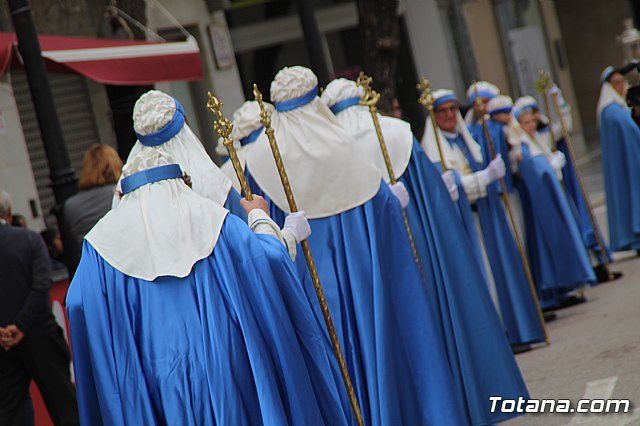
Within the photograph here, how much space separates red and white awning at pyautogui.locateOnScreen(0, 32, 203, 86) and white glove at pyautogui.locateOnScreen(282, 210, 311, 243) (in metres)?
3.81

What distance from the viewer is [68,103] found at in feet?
45.8

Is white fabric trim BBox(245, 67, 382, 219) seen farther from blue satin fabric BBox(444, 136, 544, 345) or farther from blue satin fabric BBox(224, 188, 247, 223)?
blue satin fabric BBox(444, 136, 544, 345)

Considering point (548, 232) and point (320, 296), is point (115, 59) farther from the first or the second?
point (320, 296)

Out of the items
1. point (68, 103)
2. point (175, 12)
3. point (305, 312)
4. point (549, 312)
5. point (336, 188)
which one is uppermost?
point (175, 12)

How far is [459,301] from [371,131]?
1209 millimetres

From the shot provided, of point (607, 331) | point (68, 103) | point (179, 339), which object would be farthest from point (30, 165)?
point (179, 339)

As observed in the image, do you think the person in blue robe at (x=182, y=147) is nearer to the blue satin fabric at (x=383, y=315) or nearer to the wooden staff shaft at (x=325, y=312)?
the wooden staff shaft at (x=325, y=312)

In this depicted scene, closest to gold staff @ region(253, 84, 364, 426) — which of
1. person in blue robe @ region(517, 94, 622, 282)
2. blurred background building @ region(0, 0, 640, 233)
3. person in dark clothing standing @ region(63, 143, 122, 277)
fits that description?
person in dark clothing standing @ region(63, 143, 122, 277)

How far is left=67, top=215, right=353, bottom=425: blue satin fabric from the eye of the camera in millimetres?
4672

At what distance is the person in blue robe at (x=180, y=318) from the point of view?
4.68 metres

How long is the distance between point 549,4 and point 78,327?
2476 cm

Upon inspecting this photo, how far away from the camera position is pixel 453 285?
7105mm

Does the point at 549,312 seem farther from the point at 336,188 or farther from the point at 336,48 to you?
the point at 336,48

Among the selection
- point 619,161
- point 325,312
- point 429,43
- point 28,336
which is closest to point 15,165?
point 28,336
